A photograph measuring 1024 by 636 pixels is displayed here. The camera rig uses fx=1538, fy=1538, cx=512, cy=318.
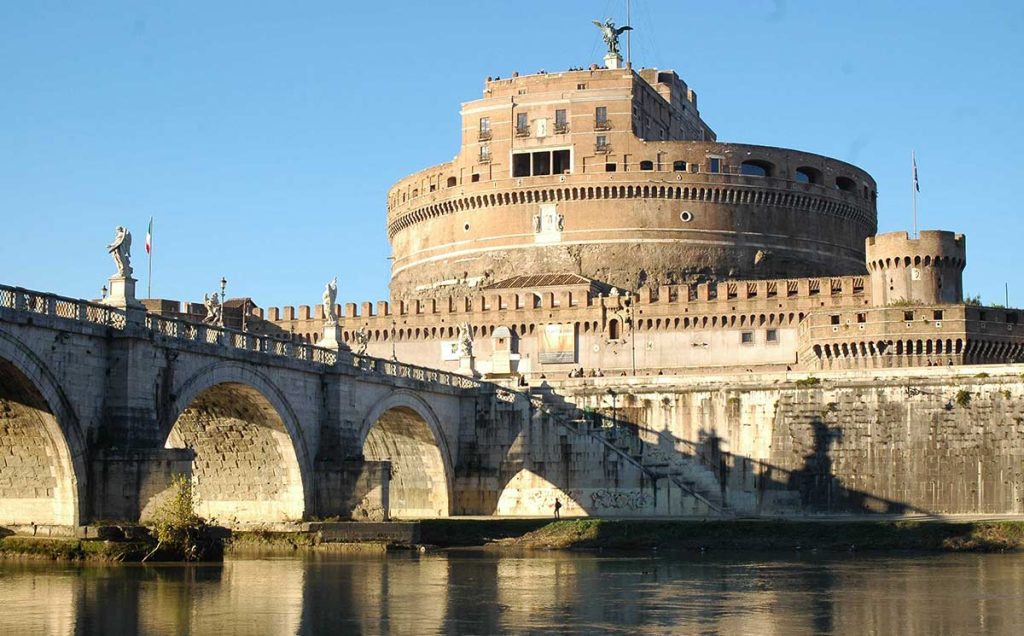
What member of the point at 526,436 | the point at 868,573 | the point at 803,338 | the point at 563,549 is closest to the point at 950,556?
the point at 868,573

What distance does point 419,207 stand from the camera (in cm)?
9388

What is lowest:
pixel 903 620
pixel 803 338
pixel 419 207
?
pixel 903 620

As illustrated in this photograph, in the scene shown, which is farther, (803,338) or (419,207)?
(419,207)

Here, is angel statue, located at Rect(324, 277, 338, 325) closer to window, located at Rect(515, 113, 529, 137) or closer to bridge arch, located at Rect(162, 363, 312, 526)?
bridge arch, located at Rect(162, 363, 312, 526)

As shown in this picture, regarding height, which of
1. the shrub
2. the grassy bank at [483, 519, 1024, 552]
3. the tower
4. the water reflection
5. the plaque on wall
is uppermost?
the tower

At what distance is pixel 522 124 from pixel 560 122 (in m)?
2.29

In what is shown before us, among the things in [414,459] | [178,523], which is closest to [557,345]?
[414,459]

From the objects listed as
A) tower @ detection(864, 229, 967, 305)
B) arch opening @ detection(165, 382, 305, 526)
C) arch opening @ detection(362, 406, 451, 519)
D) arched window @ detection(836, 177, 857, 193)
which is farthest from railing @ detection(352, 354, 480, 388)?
arched window @ detection(836, 177, 857, 193)

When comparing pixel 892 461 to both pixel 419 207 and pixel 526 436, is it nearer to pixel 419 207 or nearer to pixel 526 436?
pixel 526 436

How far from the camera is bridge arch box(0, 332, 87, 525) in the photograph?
118 ft

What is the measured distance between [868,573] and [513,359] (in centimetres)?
4107

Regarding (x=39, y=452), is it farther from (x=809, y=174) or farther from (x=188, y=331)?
(x=809, y=174)

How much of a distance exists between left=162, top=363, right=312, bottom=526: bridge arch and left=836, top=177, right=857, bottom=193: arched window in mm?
51581

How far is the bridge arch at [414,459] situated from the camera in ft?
191
